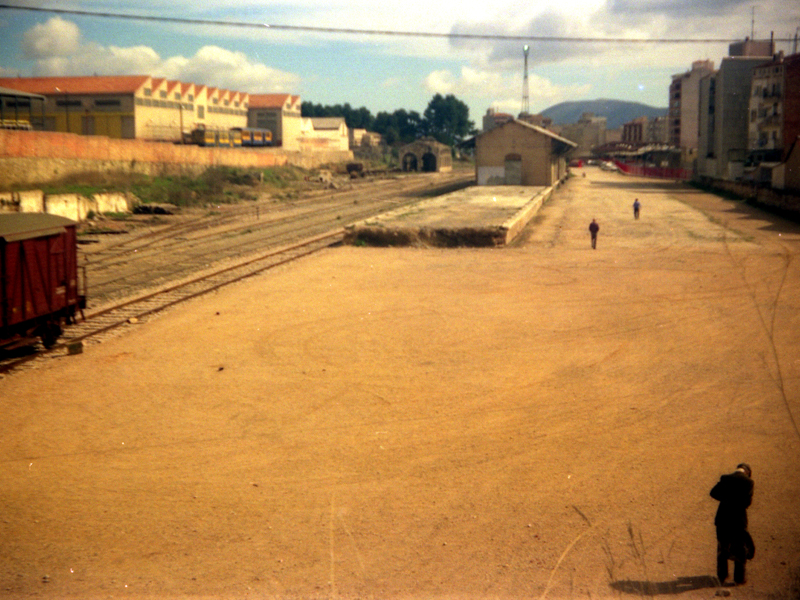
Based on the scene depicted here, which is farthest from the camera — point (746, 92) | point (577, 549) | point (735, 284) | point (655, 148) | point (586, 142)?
point (586, 142)

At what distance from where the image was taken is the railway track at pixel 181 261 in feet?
50.3

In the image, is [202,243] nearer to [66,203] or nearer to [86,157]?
[66,203]

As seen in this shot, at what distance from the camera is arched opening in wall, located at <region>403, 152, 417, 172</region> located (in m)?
89.7

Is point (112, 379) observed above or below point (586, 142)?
below

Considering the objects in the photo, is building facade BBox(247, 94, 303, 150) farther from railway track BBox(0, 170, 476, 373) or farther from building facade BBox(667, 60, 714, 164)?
building facade BBox(667, 60, 714, 164)

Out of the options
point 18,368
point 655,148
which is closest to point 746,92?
point 655,148

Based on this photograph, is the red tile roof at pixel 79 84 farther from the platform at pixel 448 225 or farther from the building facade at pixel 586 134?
the building facade at pixel 586 134

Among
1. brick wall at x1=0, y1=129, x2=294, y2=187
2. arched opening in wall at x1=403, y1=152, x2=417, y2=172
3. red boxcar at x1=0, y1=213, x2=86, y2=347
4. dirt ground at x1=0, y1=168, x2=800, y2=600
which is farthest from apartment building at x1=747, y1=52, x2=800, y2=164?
red boxcar at x1=0, y1=213, x2=86, y2=347

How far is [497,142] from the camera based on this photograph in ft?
167

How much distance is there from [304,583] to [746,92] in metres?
68.3

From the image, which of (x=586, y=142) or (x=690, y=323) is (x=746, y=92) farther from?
(x=586, y=142)

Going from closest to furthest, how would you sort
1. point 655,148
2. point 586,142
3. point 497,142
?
point 497,142 → point 655,148 → point 586,142

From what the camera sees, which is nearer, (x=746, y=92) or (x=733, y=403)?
(x=733, y=403)

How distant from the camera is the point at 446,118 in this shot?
172 meters
